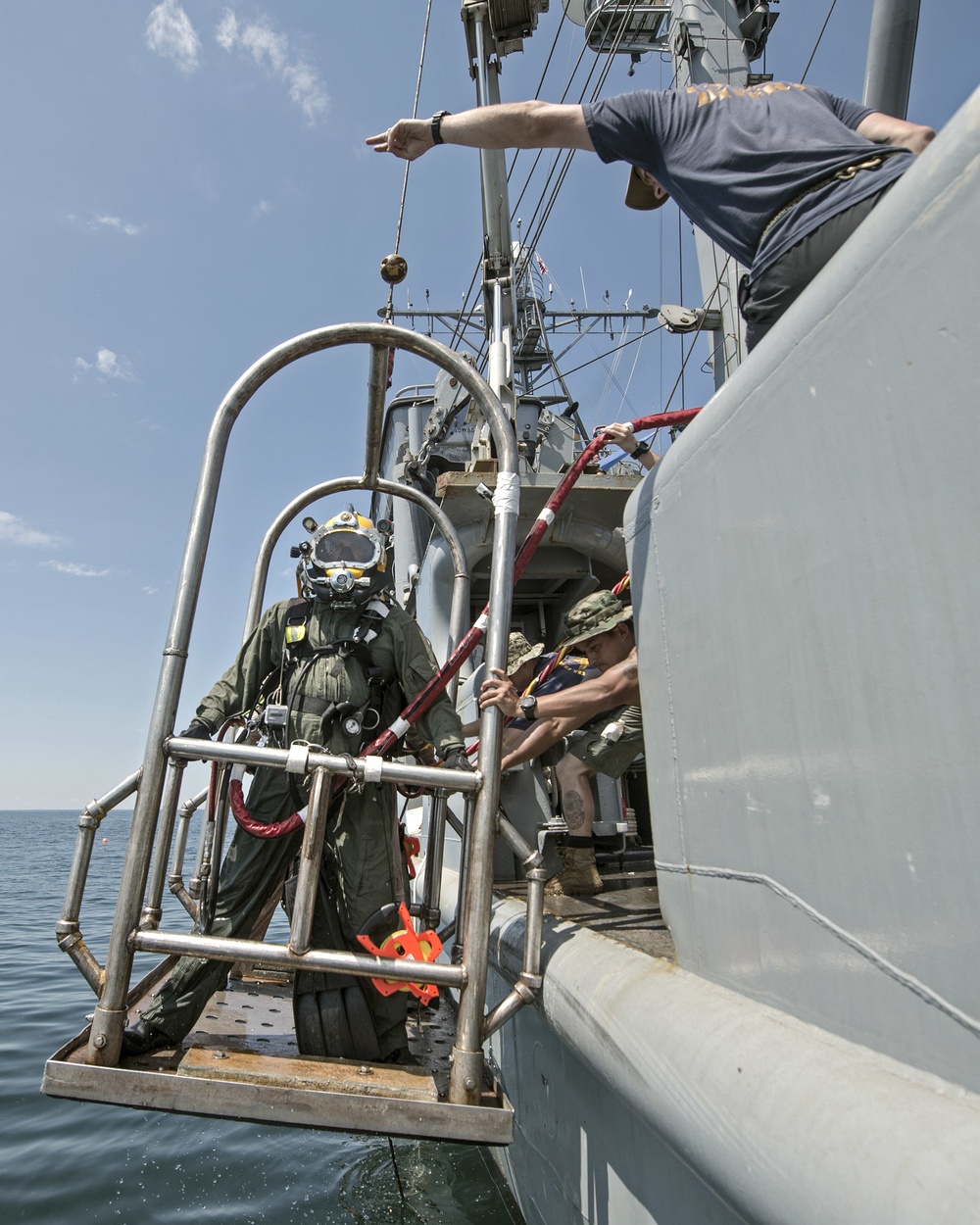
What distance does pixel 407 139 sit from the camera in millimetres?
2100

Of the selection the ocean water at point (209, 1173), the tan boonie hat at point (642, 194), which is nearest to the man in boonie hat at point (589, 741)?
the ocean water at point (209, 1173)

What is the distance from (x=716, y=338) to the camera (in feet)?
23.0

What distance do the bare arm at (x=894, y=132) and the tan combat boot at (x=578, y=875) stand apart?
2.81 meters

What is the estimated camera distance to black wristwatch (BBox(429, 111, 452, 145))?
80.6 inches

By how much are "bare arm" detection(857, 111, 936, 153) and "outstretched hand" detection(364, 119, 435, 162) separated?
103cm

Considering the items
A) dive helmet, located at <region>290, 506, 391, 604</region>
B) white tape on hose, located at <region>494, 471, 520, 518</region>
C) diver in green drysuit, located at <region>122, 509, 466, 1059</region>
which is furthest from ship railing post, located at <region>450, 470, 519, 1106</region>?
dive helmet, located at <region>290, 506, 391, 604</region>

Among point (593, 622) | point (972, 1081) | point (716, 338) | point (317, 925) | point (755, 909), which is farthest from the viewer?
point (716, 338)

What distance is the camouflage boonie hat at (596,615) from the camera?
3.61 m

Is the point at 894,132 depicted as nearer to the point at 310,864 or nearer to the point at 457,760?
the point at 457,760

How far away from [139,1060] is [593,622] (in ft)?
7.66

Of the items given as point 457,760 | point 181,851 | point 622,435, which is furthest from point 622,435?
point 181,851

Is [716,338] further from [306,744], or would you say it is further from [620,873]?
[306,744]

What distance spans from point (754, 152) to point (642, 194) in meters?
0.45

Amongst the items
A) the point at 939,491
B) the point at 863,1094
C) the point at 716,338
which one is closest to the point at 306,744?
the point at 863,1094
